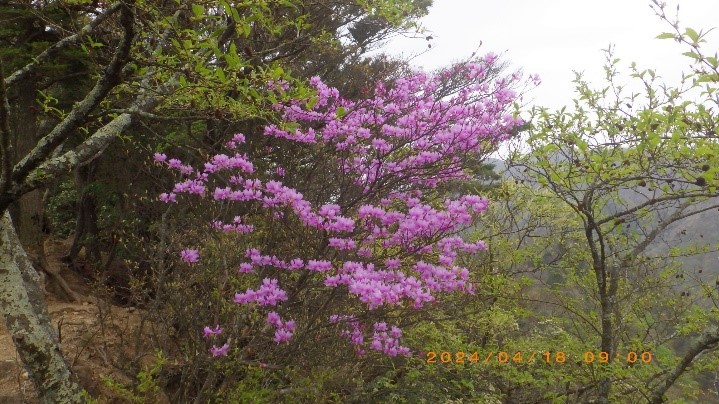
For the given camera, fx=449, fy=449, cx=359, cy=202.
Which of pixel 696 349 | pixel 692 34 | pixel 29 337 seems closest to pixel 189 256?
pixel 29 337

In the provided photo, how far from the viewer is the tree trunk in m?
3.07

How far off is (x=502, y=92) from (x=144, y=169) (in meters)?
6.04

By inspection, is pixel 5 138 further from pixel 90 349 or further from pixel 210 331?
pixel 90 349

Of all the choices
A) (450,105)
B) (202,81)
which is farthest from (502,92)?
(202,81)

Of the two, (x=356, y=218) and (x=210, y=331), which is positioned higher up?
(x=356, y=218)

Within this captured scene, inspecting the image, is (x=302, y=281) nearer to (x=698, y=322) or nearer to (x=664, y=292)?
(x=698, y=322)

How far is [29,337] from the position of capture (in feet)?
10.2

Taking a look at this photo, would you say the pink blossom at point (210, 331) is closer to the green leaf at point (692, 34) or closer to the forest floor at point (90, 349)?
the forest floor at point (90, 349)

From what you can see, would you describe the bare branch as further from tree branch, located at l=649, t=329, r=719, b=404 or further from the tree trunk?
tree branch, located at l=649, t=329, r=719, b=404

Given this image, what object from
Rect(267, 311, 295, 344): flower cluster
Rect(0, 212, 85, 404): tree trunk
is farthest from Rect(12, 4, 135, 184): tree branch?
Rect(267, 311, 295, 344): flower cluster

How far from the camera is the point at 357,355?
16.7ft

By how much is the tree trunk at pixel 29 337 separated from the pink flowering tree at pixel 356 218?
133cm

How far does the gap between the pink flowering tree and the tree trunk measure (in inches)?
52.4

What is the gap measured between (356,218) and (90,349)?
163 inches
